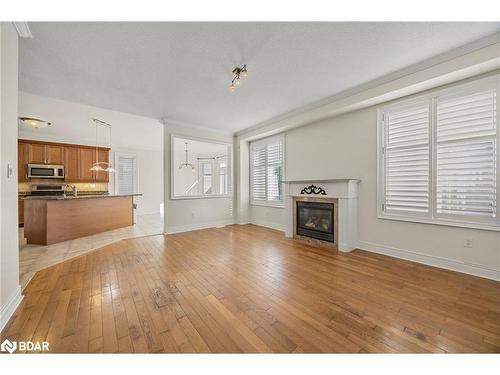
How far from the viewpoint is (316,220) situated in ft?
13.0

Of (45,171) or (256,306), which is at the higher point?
(45,171)

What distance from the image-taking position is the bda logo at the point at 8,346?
4.34 ft

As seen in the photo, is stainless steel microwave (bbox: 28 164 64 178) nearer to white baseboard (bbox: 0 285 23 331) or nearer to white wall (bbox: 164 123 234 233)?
white wall (bbox: 164 123 234 233)

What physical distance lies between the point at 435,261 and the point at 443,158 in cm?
144

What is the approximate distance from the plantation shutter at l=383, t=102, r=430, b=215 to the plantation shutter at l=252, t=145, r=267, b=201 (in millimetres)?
2982

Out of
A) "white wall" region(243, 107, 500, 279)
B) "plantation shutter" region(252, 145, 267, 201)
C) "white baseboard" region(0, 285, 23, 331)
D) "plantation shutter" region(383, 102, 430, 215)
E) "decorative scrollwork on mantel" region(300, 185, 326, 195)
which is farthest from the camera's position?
"plantation shutter" region(252, 145, 267, 201)

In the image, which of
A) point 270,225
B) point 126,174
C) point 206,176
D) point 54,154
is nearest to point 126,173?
point 126,174

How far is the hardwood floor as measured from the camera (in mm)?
1396

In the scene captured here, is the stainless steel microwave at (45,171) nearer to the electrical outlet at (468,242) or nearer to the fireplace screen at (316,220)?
the fireplace screen at (316,220)

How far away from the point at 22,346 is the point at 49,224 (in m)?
3.43

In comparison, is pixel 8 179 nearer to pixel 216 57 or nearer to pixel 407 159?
pixel 216 57

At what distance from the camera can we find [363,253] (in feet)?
10.7

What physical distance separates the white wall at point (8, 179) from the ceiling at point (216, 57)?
0.42 meters

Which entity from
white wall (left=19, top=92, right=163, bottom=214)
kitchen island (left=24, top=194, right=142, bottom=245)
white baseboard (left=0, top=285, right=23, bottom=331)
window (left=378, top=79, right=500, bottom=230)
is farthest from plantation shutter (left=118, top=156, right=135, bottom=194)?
window (left=378, top=79, right=500, bottom=230)
